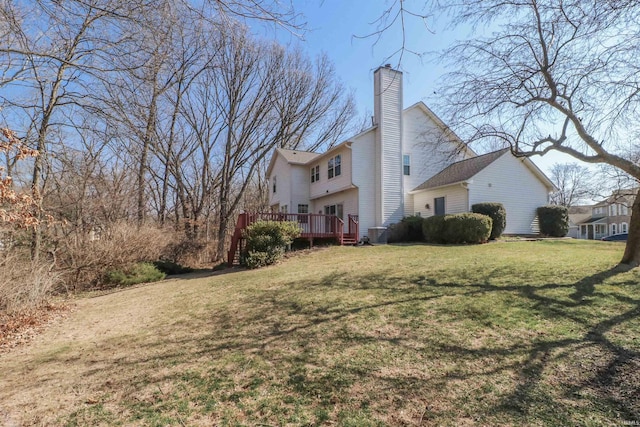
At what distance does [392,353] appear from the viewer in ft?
13.0

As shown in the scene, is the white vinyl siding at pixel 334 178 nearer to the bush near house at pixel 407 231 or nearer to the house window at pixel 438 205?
the bush near house at pixel 407 231

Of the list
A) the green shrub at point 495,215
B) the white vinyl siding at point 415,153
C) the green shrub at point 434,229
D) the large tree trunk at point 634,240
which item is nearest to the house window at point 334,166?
the white vinyl siding at point 415,153

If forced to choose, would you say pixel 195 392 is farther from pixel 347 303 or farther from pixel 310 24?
pixel 310 24

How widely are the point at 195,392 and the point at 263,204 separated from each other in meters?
27.8

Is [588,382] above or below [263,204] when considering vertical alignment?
below

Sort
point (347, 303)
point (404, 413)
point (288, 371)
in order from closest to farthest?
1. point (404, 413)
2. point (288, 371)
3. point (347, 303)

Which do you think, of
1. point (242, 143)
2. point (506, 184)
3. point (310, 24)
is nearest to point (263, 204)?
point (242, 143)

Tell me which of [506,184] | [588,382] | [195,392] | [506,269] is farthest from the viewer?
[506,184]

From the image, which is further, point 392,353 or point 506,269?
point 506,269

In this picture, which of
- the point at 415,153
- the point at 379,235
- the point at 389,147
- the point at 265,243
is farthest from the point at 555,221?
the point at 265,243

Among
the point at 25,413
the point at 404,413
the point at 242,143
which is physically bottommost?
the point at 25,413

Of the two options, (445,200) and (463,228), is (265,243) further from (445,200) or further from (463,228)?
(445,200)

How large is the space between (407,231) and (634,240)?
10.2 metres

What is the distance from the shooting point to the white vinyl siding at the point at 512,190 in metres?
16.2
